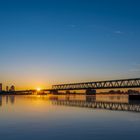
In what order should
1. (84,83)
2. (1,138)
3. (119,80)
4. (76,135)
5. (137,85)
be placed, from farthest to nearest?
(84,83)
(119,80)
(137,85)
(76,135)
(1,138)

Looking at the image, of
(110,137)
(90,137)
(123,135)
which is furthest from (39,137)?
(123,135)

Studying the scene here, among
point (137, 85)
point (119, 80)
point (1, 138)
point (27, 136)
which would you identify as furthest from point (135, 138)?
point (119, 80)

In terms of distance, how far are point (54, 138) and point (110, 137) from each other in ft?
10.4

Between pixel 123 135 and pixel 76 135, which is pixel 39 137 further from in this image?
pixel 123 135

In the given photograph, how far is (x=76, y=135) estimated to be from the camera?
15984 mm

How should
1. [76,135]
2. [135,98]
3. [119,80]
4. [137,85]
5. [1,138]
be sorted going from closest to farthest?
[1,138], [76,135], [135,98], [137,85], [119,80]

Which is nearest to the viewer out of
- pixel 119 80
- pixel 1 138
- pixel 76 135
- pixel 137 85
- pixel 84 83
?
pixel 1 138

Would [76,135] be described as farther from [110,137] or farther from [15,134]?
[15,134]

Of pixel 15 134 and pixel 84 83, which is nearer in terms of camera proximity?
pixel 15 134

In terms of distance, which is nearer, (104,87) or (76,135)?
(76,135)

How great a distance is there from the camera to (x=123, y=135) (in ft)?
52.9

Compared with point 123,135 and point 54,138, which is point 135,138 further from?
point 54,138

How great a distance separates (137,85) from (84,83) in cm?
5860

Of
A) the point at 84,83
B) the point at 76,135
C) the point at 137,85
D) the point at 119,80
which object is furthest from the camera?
the point at 84,83
